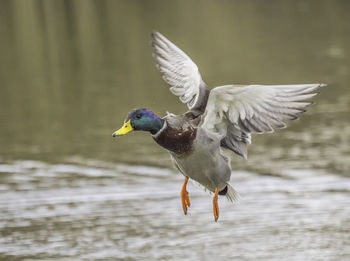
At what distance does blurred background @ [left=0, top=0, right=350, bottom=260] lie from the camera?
48.7 feet

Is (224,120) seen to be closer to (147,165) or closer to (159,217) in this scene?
(159,217)

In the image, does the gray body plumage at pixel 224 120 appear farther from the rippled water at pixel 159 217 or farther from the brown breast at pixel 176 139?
the rippled water at pixel 159 217

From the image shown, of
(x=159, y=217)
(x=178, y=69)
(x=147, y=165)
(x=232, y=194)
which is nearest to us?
(x=178, y=69)

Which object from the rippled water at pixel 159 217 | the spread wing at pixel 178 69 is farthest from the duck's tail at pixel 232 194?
the rippled water at pixel 159 217

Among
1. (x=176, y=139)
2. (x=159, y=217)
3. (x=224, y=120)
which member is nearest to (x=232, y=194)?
(x=224, y=120)

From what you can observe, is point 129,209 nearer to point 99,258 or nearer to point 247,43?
point 99,258

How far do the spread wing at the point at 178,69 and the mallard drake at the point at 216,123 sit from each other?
4.7 inches

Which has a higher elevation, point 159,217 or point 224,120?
point 224,120

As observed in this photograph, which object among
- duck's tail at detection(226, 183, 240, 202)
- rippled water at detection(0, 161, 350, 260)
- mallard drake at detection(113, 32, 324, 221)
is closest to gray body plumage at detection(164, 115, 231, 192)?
mallard drake at detection(113, 32, 324, 221)

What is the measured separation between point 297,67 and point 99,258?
52.2ft

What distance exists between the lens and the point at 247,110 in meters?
8.09

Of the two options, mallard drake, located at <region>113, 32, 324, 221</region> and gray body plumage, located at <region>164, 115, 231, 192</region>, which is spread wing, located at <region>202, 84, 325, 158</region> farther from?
gray body plumage, located at <region>164, 115, 231, 192</region>

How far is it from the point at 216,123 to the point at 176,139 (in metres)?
0.65

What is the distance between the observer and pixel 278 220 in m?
15.4
